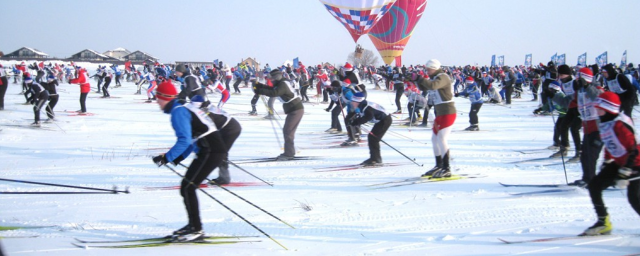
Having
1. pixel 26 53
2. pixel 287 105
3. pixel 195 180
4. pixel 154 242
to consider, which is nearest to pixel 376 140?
pixel 287 105

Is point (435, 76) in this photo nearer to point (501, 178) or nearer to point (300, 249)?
point (501, 178)

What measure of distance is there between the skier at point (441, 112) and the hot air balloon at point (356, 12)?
23.0 m

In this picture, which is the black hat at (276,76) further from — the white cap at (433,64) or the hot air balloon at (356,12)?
the hot air balloon at (356,12)

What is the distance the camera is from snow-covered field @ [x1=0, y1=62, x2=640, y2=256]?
4250mm

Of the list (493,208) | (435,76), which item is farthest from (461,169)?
(493,208)

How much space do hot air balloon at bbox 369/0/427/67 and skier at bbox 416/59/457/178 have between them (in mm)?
30529

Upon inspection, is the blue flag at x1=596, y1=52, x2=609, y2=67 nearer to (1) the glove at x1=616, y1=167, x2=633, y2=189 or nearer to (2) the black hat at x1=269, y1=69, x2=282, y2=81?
(2) the black hat at x1=269, y1=69, x2=282, y2=81

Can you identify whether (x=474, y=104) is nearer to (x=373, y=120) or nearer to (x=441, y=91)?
(x=373, y=120)

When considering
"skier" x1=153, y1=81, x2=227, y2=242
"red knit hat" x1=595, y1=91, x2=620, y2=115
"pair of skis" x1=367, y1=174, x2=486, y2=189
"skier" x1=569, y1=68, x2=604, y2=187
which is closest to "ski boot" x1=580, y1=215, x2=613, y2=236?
"red knit hat" x1=595, y1=91, x2=620, y2=115

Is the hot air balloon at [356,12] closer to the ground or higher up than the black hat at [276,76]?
higher up

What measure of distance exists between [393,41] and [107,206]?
34.6m

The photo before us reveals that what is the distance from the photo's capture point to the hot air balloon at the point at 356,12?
2903cm

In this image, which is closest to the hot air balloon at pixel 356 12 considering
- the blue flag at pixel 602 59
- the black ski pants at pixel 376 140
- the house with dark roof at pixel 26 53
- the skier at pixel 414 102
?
the blue flag at pixel 602 59

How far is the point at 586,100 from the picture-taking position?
20.9 ft
